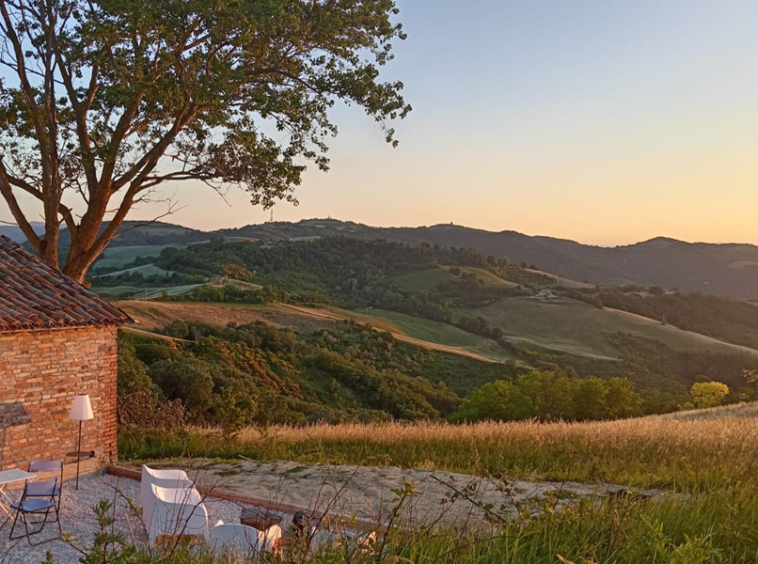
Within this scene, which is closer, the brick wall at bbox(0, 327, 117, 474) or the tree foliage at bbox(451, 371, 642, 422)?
the brick wall at bbox(0, 327, 117, 474)

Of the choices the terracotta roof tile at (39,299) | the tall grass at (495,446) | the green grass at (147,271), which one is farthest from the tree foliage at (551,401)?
the green grass at (147,271)

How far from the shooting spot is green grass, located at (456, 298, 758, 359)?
70312 millimetres

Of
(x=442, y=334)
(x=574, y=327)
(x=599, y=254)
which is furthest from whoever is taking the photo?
(x=599, y=254)

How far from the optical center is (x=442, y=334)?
69562 mm

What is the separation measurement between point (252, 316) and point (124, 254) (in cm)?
5043

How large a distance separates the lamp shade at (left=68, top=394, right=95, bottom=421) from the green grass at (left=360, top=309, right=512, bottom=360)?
54084 mm

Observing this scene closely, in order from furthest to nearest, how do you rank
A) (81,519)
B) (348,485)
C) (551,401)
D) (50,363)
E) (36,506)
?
(551,401) → (50,363) → (348,485) → (81,519) → (36,506)

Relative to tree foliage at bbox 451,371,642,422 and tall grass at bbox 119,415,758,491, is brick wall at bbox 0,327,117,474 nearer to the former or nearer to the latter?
Answer: tall grass at bbox 119,415,758,491

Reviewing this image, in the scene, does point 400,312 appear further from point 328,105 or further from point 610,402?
point 328,105

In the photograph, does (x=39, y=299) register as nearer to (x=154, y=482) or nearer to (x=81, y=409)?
(x=81, y=409)

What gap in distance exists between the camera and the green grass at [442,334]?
65688 millimetres

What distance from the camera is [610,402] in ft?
105

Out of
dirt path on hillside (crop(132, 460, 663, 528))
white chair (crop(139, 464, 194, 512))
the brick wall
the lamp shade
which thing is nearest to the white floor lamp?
the lamp shade

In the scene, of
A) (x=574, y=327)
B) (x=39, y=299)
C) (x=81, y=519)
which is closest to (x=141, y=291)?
(x=574, y=327)
